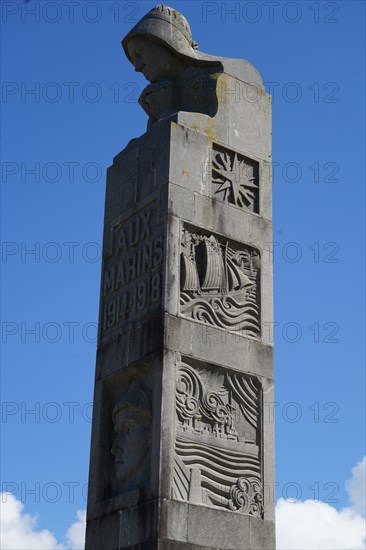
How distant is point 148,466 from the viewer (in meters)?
11.9

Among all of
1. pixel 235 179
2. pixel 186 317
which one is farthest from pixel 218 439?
pixel 235 179

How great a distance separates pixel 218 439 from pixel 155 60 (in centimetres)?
584

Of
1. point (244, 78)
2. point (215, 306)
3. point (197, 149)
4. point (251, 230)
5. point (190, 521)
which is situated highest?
point (244, 78)

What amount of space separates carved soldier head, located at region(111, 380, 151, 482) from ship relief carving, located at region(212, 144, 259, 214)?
298 centimetres

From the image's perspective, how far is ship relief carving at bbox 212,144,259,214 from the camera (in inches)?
539

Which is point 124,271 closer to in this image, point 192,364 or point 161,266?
point 161,266

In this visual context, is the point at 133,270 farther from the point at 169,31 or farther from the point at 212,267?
the point at 169,31

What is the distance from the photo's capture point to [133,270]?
43.8 ft

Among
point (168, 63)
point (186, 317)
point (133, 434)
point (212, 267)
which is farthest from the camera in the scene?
point (168, 63)

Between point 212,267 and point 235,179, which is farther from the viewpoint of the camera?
point 235,179

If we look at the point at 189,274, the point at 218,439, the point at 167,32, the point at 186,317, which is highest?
the point at 167,32

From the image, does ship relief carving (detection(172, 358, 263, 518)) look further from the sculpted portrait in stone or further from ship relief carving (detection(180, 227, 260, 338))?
the sculpted portrait in stone

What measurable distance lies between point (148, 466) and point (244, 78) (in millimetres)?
6000

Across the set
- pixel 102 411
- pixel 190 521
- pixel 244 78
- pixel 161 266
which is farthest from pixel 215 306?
pixel 244 78
